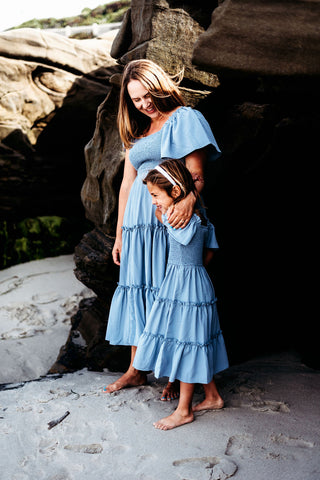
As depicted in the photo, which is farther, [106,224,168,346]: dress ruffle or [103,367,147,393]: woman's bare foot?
[103,367,147,393]: woman's bare foot

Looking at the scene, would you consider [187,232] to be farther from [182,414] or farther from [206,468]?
[206,468]

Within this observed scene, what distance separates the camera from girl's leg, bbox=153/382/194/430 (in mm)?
2402

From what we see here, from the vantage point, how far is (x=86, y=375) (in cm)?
355

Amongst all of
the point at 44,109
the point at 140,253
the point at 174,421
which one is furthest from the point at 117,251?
the point at 44,109

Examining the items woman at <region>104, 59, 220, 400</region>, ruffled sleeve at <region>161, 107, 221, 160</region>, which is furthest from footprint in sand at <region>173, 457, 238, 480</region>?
ruffled sleeve at <region>161, 107, 221, 160</region>

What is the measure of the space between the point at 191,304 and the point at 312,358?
5.24ft

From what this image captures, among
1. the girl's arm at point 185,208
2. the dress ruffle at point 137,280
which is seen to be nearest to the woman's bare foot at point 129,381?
the dress ruffle at point 137,280

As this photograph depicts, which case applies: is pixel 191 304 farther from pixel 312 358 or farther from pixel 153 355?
pixel 312 358

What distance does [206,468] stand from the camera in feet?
6.66

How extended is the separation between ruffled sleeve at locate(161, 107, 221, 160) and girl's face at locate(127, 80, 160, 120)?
17cm

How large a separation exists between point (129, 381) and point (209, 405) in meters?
0.65

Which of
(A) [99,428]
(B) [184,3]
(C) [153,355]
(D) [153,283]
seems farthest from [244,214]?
(A) [99,428]

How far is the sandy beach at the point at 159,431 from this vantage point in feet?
6.69

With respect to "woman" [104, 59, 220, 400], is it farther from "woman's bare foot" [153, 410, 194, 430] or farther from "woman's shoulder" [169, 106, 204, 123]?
"woman's bare foot" [153, 410, 194, 430]
